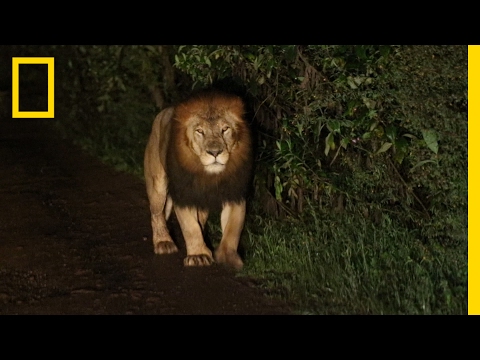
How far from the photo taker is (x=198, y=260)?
21.5ft

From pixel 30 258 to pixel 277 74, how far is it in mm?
2683

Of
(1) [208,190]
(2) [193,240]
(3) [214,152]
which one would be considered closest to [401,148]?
(3) [214,152]

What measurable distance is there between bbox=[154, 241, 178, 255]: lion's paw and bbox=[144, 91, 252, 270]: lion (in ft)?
1.45

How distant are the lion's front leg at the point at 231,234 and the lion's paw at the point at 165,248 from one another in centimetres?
57

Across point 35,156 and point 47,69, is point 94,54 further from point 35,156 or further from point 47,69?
point 47,69

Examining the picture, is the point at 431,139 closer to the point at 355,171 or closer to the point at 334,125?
the point at 334,125

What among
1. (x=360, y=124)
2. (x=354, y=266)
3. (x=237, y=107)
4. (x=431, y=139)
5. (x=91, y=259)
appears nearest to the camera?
(x=431, y=139)

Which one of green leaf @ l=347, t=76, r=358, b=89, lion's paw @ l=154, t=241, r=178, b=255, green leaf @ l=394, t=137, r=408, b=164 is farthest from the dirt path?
green leaf @ l=347, t=76, r=358, b=89

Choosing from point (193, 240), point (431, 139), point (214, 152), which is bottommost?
point (193, 240)

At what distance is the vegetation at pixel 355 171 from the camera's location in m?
5.79

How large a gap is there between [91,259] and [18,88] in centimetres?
1248

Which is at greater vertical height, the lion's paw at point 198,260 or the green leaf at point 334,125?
the green leaf at point 334,125

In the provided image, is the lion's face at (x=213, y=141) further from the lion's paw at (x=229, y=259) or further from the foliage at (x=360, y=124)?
the foliage at (x=360, y=124)

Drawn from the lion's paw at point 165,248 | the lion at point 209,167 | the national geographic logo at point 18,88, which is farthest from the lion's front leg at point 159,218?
the national geographic logo at point 18,88
